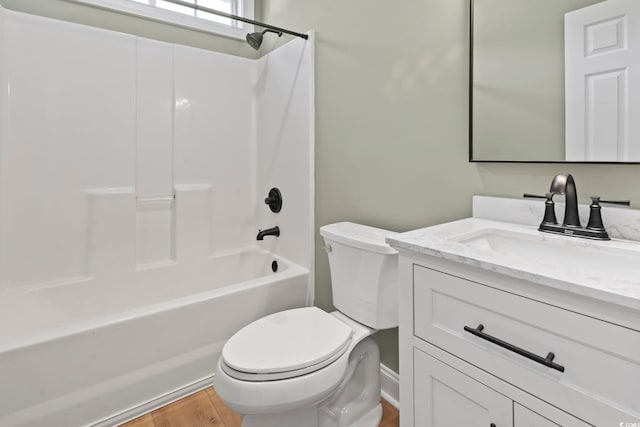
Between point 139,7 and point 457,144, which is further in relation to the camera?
point 139,7

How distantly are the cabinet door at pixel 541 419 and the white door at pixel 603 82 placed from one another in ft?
2.33

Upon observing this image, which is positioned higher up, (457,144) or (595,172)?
(457,144)

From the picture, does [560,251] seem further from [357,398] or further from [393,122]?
[357,398]

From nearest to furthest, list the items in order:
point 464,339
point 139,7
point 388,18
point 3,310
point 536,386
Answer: point 536,386 → point 464,339 → point 388,18 → point 3,310 → point 139,7

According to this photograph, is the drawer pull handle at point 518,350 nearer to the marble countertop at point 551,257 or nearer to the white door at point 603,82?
the marble countertop at point 551,257

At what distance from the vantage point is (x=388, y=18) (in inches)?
61.1

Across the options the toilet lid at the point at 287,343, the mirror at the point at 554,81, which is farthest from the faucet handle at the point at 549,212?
the toilet lid at the point at 287,343

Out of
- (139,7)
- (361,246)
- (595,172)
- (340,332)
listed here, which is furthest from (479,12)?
(139,7)

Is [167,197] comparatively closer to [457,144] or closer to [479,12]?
[457,144]

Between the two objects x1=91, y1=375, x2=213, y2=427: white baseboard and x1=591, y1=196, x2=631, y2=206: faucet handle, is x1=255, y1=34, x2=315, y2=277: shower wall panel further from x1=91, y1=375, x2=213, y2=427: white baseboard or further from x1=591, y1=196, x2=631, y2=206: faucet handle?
x1=591, y1=196, x2=631, y2=206: faucet handle

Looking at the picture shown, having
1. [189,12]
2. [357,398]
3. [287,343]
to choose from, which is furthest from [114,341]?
[189,12]

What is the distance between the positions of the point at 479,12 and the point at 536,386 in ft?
3.96

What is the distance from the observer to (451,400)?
34.4 inches

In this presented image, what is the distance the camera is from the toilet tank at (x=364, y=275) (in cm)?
131
